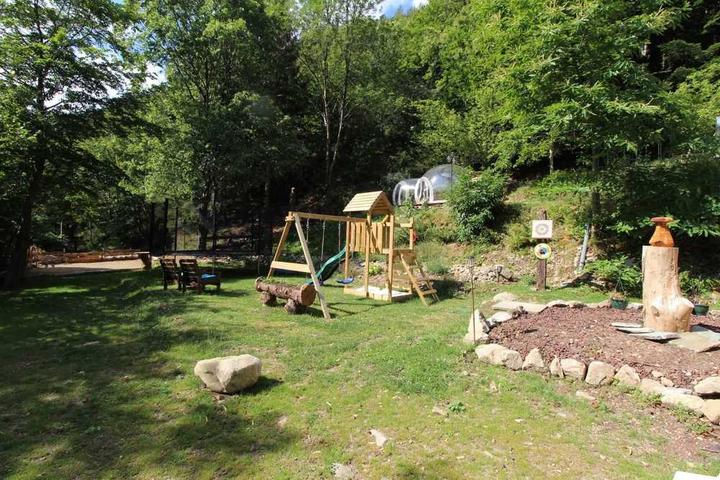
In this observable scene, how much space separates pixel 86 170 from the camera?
498 inches

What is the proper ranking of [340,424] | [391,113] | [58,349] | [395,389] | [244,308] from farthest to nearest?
[391,113]
[244,308]
[58,349]
[395,389]
[340,424]

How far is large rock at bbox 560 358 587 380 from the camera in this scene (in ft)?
14.5

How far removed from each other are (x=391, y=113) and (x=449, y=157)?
439cm

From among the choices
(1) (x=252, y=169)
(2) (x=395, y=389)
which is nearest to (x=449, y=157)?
(1) (x=252, y=169)

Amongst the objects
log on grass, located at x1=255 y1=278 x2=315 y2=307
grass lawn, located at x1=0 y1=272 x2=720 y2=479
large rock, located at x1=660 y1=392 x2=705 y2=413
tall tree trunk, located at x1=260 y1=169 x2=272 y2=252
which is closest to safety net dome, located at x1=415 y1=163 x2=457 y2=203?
tall tree trunk, located at x1=260 y1=169 x2=272 y2=252

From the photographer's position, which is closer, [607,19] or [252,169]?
[607,19]

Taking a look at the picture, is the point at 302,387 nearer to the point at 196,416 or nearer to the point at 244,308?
the point at 196,416

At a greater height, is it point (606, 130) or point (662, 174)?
point (606, 130)

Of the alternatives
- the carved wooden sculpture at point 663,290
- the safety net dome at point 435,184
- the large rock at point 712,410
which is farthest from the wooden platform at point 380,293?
the safety net dome at point 435,184

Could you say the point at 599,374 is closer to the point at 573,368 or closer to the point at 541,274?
the point at 573,368

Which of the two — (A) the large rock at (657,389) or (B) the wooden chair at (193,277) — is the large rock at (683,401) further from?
(B) the wooden chair at (193,277)

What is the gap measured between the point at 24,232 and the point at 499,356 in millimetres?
13969

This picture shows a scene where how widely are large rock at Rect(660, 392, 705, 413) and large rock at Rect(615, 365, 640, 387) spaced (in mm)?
279

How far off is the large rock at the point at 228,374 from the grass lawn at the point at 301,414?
4.3 inches
